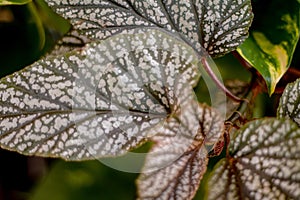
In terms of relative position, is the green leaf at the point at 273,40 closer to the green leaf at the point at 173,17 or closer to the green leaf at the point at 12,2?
the green leaf at the point at 173,17

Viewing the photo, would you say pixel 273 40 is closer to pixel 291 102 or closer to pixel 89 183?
pixel 291 102

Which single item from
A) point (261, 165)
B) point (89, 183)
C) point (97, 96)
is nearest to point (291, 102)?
point (261, 165)

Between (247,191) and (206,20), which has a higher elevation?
(206,20)

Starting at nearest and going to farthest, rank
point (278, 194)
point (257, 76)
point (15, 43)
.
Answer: point (278, 194), point (257, 76), point (15, 43)

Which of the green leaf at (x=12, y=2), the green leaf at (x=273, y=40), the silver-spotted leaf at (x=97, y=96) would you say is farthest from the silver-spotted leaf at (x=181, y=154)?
the green leaf at (x=12, y=2)

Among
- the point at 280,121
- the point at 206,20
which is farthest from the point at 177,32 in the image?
the point at 280,121

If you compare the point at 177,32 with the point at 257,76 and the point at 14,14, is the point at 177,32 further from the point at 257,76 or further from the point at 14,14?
the point at 14,14
